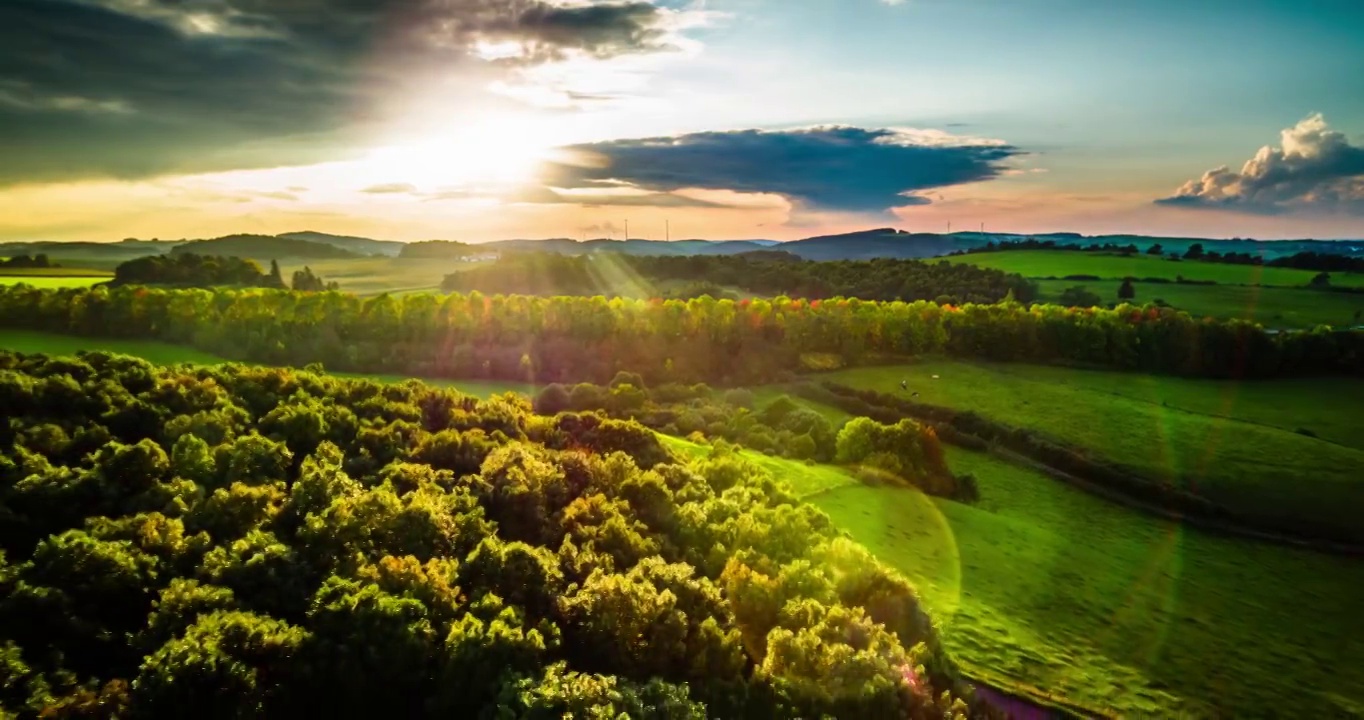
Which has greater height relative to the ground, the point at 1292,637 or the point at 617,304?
the point at 617,304

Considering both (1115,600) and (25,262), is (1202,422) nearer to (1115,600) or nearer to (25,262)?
(1115,600)

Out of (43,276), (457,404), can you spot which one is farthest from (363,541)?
(43,276)

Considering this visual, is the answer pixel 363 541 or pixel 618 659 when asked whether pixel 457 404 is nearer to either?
pixel 363 541

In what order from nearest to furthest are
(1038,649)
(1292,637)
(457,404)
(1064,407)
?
(1038,649), (457,404), (1292,637), (1064,407)

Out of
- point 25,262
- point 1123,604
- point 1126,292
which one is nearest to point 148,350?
point 25,262

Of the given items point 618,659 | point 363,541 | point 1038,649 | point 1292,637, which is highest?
point 363,541

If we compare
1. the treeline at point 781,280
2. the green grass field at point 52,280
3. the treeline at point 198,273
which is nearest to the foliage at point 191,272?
the treeline at point 198,273
